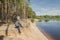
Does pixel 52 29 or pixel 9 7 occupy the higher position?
pixel 9 7

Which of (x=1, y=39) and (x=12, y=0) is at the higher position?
(x=12, y=0)

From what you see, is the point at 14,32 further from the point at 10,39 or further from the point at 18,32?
the point at 10,39

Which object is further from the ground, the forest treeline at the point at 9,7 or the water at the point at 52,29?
the forest treeline at the point at 9,7

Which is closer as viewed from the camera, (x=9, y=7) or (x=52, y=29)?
A: (x=9, y=7)

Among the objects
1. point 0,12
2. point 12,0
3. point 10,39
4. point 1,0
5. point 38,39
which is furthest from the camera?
point 0,12

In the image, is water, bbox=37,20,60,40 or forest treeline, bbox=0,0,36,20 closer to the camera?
forest treeline, bbox=0,0,36,20

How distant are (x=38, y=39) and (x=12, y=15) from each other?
32.5ft

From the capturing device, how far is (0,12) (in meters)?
36.3

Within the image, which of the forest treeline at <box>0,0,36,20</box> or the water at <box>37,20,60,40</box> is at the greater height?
the forest treeline at <box>0,0,36,20</box>

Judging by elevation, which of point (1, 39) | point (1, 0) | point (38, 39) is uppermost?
point (1, 0)

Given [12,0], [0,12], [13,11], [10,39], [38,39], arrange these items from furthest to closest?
[0,12] → [13,11] → [12,0] → [38,39] → [10,39]

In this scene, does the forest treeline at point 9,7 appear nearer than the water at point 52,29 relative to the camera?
Yes

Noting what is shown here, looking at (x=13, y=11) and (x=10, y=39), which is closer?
(x=10, y=39)

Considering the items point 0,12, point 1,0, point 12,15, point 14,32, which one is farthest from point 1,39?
point 0,12
